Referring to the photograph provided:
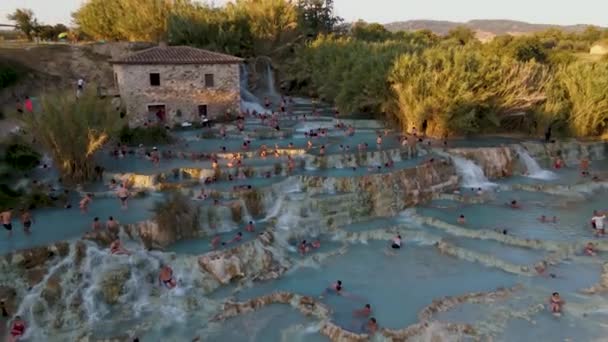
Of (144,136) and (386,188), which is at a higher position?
(144,136)

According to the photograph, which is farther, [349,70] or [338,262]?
[349,70]

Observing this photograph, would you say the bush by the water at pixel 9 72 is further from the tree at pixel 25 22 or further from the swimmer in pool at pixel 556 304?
the swimmer in pool at pixel 556 304

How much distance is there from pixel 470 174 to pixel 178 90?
58.3 ft

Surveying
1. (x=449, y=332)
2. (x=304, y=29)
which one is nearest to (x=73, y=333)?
(x=449, y=332)

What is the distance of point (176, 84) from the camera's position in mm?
32375

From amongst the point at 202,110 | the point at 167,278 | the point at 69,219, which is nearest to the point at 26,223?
the point at 69,219

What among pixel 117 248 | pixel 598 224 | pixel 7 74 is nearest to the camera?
pixel 117 248

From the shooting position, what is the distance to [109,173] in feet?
76.3

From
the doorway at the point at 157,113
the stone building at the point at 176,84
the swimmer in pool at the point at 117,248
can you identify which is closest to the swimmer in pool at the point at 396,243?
the swimmer in pool at the point at 117,248

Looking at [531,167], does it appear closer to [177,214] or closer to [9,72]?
[177,214]

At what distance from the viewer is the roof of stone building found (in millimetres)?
31250

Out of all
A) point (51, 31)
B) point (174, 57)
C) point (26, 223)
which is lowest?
point (26, 223)

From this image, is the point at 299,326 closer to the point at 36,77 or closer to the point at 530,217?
the point at 530,217

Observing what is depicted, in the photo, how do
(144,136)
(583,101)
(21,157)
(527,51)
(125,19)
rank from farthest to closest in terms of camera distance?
(527,51), (125,19), (583,101), (144,136), (21,157)
